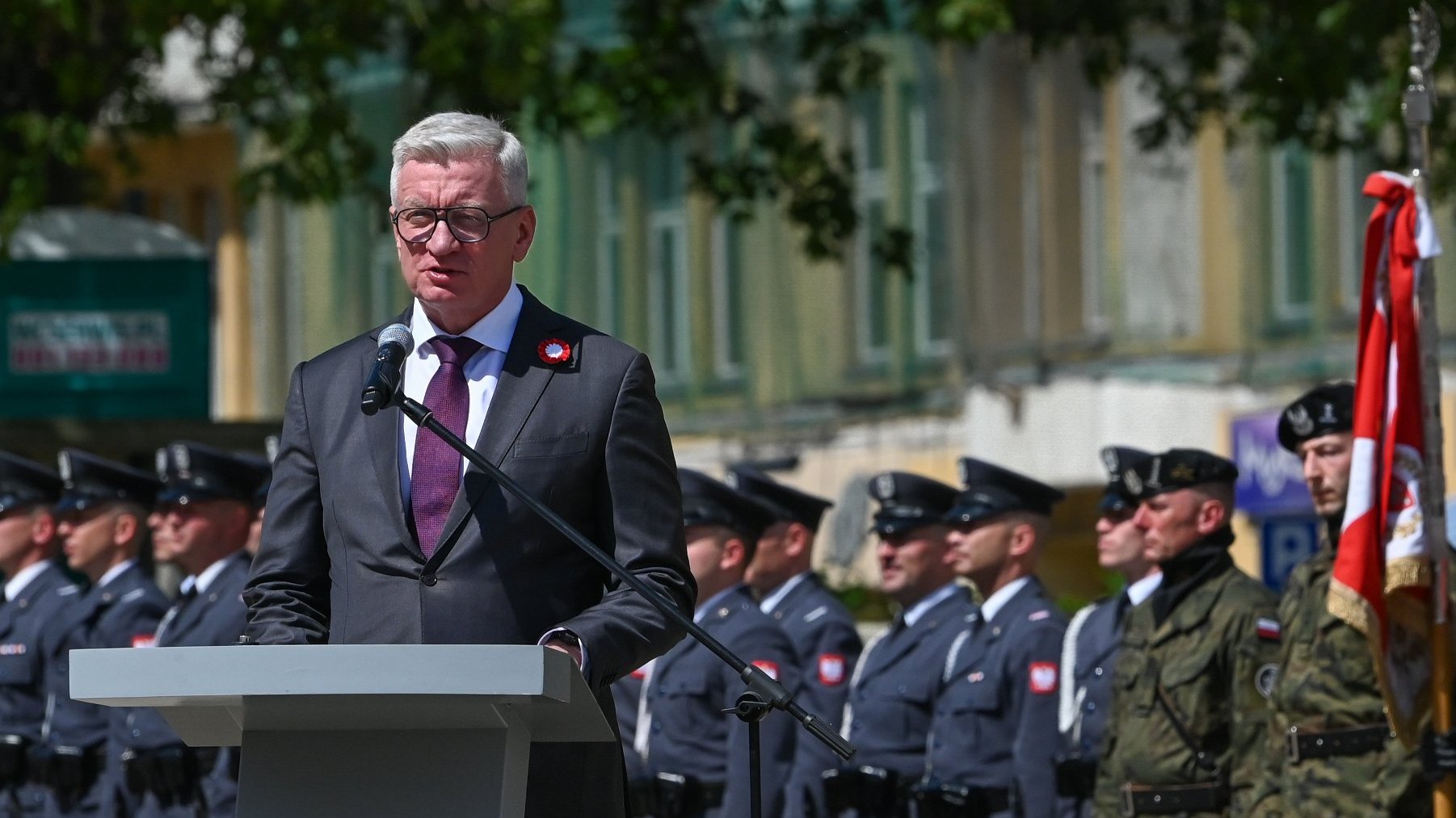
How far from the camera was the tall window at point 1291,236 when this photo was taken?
20109 mm

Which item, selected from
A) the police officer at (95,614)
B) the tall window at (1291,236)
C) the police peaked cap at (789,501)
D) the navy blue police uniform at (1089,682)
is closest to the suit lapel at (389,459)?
the navy blue police uniform at (1089,682)

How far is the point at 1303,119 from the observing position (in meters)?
15.8

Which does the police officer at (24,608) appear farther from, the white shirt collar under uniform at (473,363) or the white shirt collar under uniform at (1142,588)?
the white shirt collar under uniform at (473,363)

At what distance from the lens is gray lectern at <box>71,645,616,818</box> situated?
3.86 m

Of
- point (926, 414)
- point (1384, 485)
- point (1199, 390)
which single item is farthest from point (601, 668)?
point (926, 414)

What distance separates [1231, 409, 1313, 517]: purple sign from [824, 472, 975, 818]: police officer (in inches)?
327

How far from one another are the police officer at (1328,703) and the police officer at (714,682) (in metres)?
2.46

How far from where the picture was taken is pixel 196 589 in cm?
1181

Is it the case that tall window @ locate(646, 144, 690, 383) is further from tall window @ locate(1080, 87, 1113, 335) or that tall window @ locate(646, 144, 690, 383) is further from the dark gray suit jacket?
the dark gray suit jacket

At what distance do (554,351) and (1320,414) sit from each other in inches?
167

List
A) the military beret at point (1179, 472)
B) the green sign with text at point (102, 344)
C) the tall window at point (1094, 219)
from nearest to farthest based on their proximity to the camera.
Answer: the military beret at point (1179, 472)
the green sign with text at point (102, 344)
the tall window at point (1094, 219)

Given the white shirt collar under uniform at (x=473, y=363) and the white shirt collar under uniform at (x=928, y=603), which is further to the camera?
the white shirt collar under uniform at (x=928, y=603)

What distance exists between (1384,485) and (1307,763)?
2.63ft

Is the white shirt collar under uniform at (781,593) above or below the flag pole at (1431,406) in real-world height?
below
